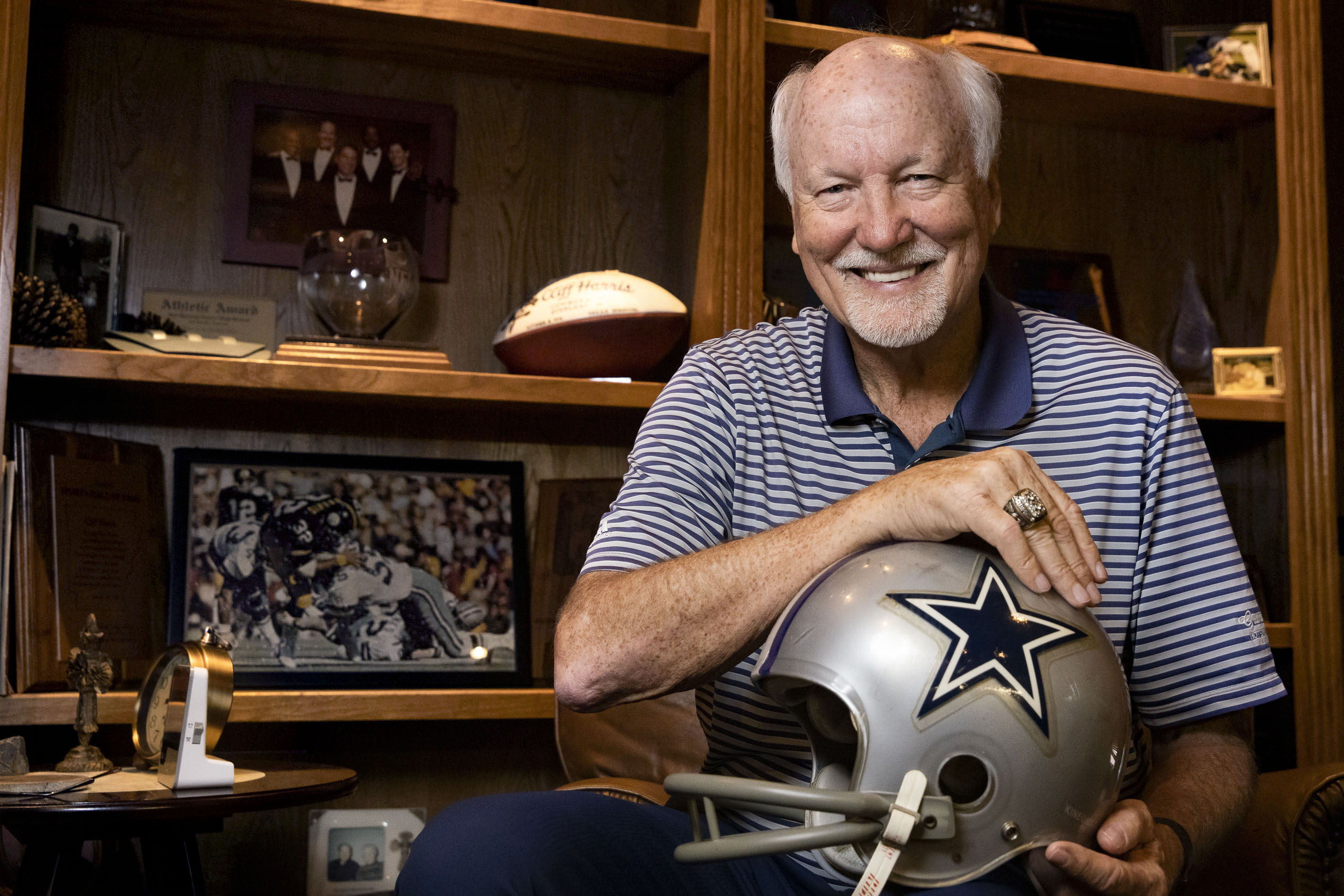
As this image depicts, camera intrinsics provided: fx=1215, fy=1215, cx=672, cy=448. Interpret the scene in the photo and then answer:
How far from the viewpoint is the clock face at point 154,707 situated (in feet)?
5.09

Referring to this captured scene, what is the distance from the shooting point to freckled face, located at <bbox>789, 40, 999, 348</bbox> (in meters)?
1.30

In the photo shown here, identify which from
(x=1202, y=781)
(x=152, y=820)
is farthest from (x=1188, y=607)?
(x=152, y=820)

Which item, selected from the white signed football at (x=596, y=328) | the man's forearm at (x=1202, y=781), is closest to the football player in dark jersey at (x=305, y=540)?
the white signed football at (x=596, y=328)

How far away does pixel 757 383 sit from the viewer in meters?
1.35

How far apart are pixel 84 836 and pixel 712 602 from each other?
0.81 m

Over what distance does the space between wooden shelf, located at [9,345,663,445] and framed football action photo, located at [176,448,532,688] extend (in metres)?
0.08

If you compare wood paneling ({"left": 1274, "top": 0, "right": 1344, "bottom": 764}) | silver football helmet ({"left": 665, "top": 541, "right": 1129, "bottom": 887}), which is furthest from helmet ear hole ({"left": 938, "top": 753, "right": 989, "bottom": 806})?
wood paneling ({"left": 1274, "top": 0, "right": 1344, "bottom": 764})

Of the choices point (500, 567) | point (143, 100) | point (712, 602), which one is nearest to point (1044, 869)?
point (712, 602)

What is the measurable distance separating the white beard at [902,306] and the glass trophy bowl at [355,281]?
903 millimetres

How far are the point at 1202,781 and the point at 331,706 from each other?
1.19 m

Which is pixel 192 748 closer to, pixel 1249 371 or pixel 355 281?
pixel 355 281

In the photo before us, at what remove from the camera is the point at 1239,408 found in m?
2.20

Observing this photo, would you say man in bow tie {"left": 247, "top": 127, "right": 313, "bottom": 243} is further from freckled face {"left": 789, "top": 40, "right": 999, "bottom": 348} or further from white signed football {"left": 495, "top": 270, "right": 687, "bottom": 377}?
freckled face {"left": 789, "top": 40, "right": 999, "bottom": 348}

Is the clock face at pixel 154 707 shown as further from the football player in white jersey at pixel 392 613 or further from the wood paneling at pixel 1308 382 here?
the wood paneling at pixel 1308 382
